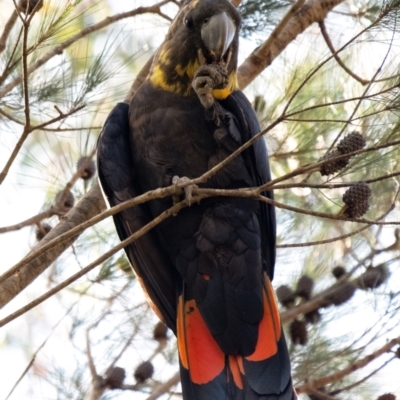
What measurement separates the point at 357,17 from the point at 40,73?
1.44 meters

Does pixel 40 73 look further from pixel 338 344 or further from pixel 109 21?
pixel 338 344

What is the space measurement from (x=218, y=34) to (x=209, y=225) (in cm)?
67

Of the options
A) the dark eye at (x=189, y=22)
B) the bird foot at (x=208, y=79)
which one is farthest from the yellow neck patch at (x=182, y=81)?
the bird foot at (x=208, y=79)

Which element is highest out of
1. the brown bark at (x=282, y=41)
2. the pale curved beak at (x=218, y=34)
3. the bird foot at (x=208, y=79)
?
the brown bark at (x=282, y=41)

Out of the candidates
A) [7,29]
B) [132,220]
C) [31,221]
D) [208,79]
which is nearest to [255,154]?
[208,79]

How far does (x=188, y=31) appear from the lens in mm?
2699

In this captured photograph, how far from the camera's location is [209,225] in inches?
100

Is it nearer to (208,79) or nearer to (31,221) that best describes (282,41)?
(208,79)

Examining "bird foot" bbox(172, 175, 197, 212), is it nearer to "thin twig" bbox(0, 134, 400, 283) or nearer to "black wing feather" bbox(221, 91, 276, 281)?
"thin twig" bbox(0, 134, 400, 283)

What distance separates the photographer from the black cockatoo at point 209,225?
→ 253 centimetres

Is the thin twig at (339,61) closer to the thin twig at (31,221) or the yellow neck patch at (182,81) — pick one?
the yellow neck patch at (182,81)

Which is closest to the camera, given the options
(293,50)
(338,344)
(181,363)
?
(181,363)

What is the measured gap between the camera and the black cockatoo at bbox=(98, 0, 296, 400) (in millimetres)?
2525

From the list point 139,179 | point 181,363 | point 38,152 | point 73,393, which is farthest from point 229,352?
point 38,152
